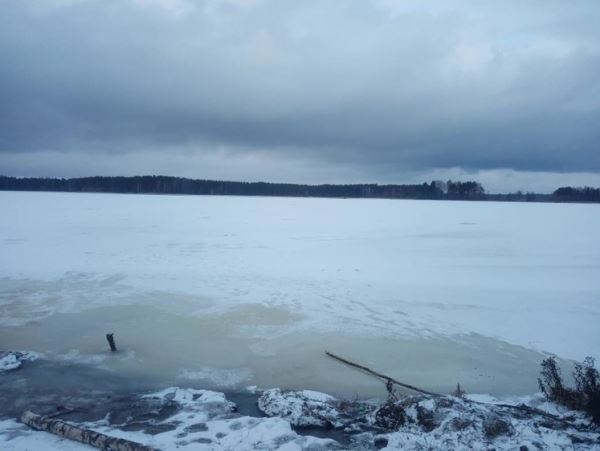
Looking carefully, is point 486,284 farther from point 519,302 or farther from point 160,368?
point 160,368

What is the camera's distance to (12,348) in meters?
7.26

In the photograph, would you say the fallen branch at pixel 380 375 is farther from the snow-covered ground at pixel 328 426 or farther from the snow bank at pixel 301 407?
Answer: the snow bank at pixel 301 407

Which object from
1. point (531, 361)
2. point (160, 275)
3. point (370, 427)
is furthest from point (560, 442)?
point (160, 275)

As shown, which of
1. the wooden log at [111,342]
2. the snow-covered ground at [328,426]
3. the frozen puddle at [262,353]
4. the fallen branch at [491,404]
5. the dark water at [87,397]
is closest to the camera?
the snow-covered ground at [328,426]

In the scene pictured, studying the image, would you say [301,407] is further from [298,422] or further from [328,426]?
[328,426]

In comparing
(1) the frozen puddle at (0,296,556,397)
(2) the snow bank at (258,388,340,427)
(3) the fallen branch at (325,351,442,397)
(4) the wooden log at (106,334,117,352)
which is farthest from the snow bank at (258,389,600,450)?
(4) the wooden log at (106,334,117,352)

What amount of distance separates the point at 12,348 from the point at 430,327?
24.0 feet

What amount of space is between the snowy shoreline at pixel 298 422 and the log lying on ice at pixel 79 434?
0.23 ft

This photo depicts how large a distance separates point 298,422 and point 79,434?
91.1 inches

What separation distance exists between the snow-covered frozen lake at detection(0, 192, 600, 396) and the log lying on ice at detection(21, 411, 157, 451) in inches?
71.5

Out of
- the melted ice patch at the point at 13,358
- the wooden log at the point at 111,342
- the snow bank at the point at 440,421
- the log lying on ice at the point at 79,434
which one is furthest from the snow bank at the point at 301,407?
the melted ice patch at the point at 13,358

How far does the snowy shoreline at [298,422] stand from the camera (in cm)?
458

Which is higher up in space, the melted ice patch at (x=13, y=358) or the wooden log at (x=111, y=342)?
the wooden log at (x=111, y=342)

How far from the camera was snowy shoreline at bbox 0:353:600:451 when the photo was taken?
4582mm
